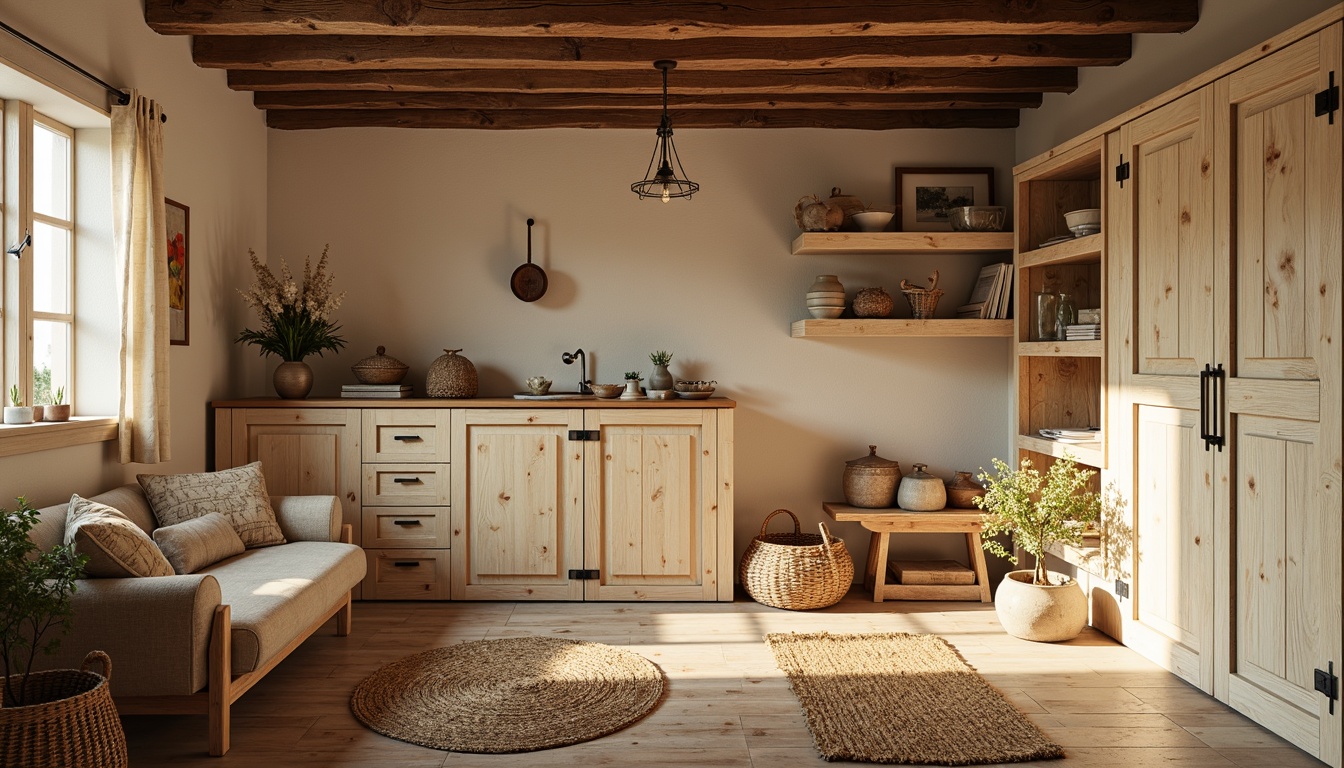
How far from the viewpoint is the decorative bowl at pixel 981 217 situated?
4719 mm

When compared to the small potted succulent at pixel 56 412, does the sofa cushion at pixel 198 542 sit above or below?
below

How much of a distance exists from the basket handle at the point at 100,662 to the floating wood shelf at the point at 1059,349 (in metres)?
3.65

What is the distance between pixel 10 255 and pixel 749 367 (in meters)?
3.22

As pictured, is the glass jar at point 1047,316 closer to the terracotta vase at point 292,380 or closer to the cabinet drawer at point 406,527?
the cabinet drawer at point 406,527

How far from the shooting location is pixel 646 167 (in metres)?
4.95

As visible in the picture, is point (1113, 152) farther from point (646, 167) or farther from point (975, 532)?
point (646, 167)

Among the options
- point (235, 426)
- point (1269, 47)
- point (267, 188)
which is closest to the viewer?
point (1269, 47)

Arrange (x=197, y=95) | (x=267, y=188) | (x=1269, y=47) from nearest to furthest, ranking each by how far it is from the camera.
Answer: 1. (x=1269, y=47)
2. (x=197, y=95)
3. (x=267, y=188)

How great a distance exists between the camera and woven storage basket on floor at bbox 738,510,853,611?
4359mm

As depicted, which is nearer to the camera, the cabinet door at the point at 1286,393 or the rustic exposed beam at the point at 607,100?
the cabinet door at the point at 1286,393

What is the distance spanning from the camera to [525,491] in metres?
4.47

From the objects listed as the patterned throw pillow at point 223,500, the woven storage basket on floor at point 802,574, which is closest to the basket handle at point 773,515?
the woven storage basket on floor at point 802,574

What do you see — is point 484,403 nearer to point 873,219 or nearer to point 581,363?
point 581,363

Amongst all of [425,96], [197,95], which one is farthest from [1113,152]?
[197,95]
